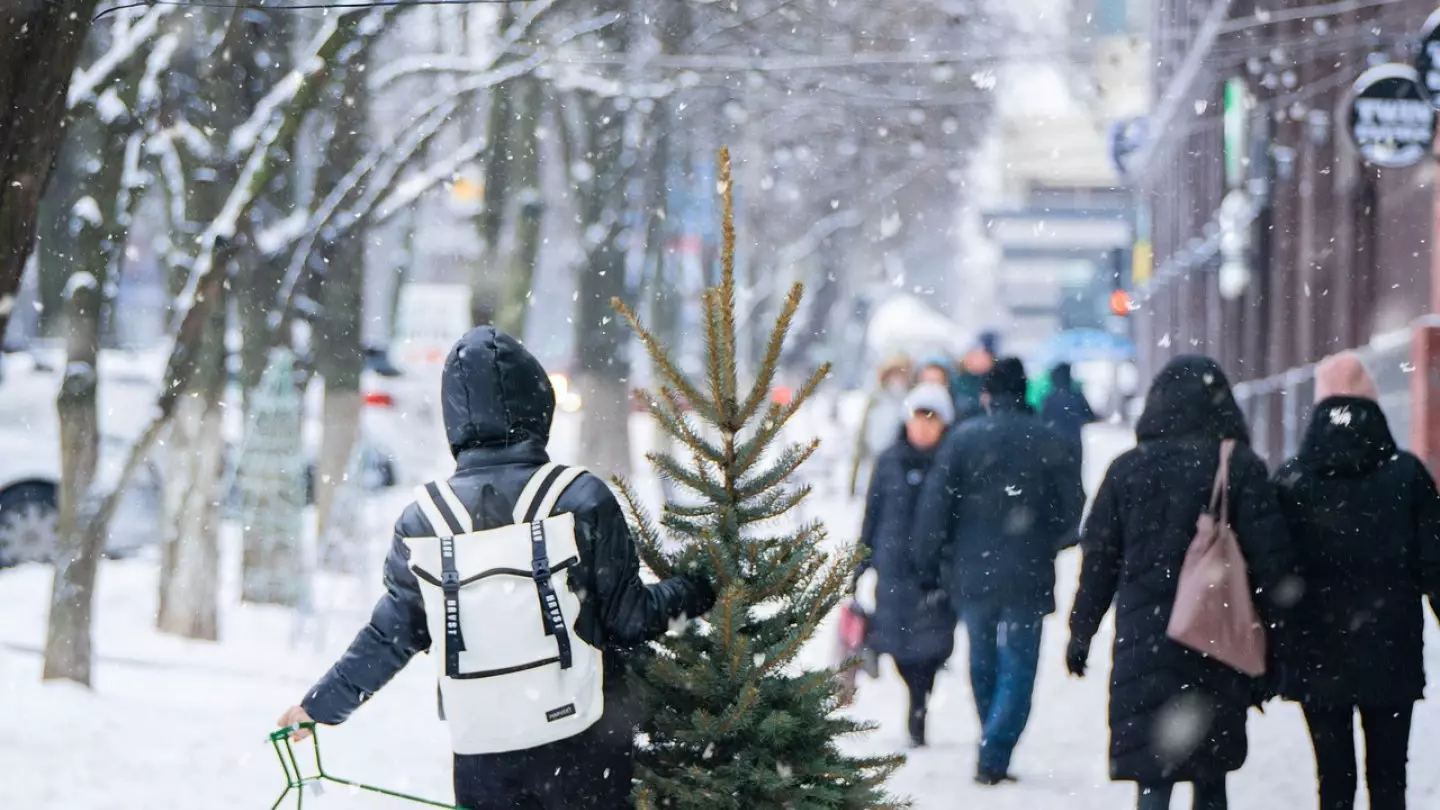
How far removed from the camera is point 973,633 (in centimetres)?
814

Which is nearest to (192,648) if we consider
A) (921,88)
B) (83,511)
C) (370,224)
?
(83,511)

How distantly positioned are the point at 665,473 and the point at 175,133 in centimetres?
830

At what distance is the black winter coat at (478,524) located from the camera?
13.5 ft

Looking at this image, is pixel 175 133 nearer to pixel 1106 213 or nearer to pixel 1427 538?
pixel 1427 538

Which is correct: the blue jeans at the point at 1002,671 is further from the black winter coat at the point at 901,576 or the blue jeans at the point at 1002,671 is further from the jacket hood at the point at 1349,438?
the jacket hood at the point at 1349,438

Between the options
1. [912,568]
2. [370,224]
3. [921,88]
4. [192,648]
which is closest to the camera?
[912,568]

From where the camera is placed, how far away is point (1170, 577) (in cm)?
587

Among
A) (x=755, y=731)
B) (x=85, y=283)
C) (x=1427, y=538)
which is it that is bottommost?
(x=755, y=731)

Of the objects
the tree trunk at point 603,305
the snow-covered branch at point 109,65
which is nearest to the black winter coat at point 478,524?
the snow-covered branch at point 109,65

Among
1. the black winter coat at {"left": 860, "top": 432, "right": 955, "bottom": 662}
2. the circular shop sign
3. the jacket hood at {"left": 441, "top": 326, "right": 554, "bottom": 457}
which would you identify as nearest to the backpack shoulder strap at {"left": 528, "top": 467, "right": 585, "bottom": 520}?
the jacket hood at {"left": 441, "top": 326, "right": 554, "bottom": 457}

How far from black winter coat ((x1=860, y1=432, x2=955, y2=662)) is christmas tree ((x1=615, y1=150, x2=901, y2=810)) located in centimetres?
389

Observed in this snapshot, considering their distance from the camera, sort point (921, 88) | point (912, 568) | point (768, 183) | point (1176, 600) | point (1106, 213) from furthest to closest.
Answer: point (1106, 213) → point (768, 183) → point (921, 88) → point (912, 568) → point (1176, 600)

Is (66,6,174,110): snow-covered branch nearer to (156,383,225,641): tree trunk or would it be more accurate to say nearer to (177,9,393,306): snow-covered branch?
(177,9,393,306): snow-covered branch

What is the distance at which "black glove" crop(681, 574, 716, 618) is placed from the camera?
4.36m
